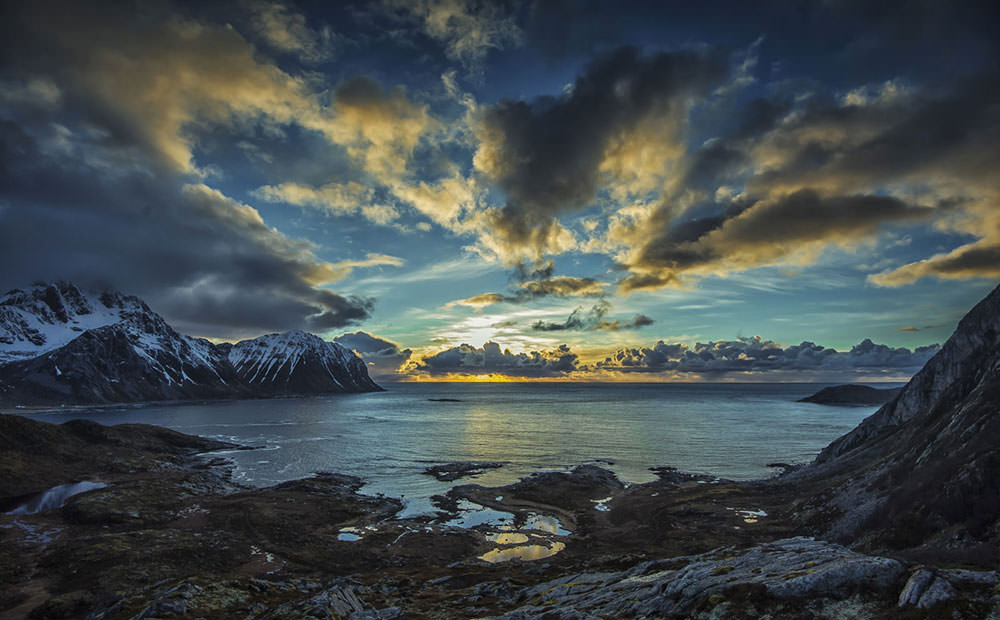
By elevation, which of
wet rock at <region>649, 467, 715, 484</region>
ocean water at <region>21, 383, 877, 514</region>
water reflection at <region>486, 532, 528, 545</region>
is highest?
water reflection at <region>486, 532, 528, 545</region>

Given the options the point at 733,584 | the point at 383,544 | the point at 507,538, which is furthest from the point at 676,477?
the point at 733,584

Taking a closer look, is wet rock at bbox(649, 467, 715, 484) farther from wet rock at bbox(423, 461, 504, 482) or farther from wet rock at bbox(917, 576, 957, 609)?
wet rock at bbox(917, 576, 957, 609)

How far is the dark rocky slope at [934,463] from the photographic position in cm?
2938

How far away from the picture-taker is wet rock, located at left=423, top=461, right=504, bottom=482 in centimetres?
8606

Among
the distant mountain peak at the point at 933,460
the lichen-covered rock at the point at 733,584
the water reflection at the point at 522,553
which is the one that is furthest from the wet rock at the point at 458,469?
the lichen-covered rock at the point at 733,584

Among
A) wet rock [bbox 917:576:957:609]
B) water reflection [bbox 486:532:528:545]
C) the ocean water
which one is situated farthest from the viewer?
the ocean water

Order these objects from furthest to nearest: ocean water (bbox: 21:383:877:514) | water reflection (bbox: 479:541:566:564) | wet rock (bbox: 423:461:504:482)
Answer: ocean water (bbox: 21:383:877:514)
wet rock (bbox: 423:461:504:482)
water reflection (bbox: 479:541:566:564)

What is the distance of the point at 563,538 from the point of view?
5259 centimetres

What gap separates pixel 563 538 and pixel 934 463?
3696cm

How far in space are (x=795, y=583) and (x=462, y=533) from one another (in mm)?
44088

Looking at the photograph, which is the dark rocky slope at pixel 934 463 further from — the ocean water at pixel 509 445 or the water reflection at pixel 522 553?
the water reflection at pixel 522 553

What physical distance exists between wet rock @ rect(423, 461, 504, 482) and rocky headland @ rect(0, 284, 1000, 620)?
33.7 ft

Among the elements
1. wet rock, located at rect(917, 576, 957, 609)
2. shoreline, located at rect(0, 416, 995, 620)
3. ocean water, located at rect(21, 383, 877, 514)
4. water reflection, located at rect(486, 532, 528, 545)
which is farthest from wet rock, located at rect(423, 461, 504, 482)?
wet rock, located at rect(917, 576, 957, 609)

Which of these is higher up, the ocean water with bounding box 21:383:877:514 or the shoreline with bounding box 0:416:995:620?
the shoreline with bounding box 0:416:995:620
